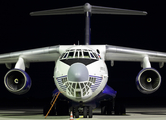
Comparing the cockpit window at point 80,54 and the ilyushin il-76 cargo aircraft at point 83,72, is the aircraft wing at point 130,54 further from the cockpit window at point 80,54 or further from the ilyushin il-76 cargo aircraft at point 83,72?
the cockpit window at point 80,54

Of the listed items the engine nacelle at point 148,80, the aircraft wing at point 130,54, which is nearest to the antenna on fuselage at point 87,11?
the aircraft wing at point 130,54

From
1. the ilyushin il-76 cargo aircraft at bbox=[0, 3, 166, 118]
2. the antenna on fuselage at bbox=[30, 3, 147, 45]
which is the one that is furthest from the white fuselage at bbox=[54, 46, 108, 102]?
the antenna on fuselage at bbox=[30, 3, 147, 45]

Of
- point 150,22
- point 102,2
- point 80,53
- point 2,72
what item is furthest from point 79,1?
point 80,53

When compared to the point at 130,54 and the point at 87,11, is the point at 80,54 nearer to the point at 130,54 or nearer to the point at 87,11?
the point at 130,54

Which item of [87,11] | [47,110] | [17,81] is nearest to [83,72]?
[17,81]

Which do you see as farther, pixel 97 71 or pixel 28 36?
pixel 28 36

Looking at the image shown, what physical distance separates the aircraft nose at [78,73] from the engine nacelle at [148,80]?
2.91 m

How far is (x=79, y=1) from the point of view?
28078 mm

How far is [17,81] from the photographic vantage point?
10781mm

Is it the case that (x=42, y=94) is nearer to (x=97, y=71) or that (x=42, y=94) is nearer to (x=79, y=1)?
(x=79, y=1)

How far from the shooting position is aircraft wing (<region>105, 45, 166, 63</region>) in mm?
11327

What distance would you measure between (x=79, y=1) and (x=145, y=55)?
57.8ft

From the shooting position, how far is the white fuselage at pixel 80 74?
317 inches

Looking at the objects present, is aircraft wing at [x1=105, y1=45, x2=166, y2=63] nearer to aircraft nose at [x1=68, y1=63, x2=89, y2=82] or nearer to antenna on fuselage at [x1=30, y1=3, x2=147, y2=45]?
antenna on fuselage at [x1=30, y1=3, x2=147, y2=45]
